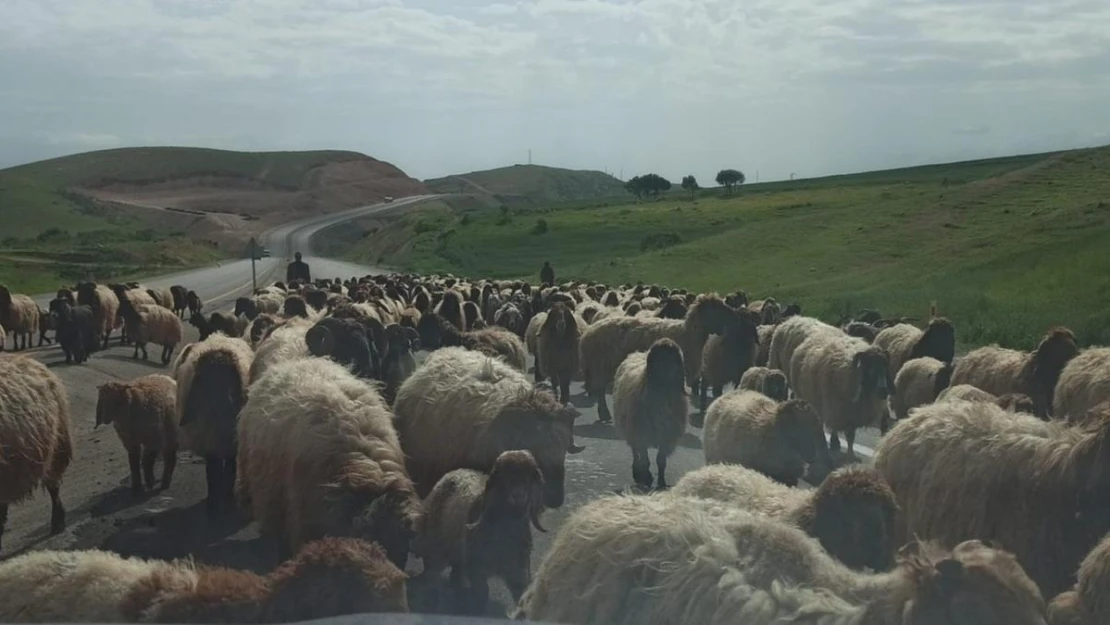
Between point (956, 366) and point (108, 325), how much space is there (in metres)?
22.8

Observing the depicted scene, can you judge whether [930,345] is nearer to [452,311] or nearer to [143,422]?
[452,311]

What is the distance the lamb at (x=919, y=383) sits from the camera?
13.0 metres

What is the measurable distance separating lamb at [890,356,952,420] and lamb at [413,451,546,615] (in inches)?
300

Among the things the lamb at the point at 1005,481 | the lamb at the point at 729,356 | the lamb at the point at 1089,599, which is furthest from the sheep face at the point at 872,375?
the lamb at the point at 1089,599

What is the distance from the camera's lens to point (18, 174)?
150 metres

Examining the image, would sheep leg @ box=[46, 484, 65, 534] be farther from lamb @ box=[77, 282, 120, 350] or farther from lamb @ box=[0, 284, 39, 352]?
lamb @ box=[0, 284, 39, 352]

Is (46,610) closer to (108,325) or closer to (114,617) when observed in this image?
(114,617)

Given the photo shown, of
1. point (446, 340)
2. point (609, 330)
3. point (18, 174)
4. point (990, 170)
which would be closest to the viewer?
point (446, 340)

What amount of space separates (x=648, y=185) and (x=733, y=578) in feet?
394

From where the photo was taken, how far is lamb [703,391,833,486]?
31.6 feet

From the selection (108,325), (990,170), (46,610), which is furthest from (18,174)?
(46,610)

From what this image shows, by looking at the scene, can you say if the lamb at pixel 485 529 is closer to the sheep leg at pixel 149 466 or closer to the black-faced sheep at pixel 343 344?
the black-faced sheep at pixel 343 344

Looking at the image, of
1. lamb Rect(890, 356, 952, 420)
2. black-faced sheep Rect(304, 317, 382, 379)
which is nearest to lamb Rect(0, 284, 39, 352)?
black-faced sheep Rect(304, 317, 382, 379)

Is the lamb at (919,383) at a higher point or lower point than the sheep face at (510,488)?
lower
